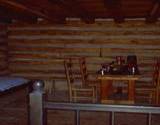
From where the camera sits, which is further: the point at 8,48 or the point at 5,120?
the point at 8,48

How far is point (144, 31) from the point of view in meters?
9.42

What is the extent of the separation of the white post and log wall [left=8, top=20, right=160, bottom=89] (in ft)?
24.2

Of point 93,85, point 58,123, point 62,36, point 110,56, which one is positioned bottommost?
point 58,123

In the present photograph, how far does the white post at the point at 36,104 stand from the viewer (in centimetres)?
233

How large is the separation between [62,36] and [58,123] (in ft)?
13.5

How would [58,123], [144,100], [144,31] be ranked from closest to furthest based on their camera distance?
[58,123] → [144,100] → [144,31]

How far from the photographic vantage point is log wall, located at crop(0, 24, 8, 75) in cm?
980

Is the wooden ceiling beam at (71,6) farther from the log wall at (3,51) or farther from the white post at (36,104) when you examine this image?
the white post at (36,104)

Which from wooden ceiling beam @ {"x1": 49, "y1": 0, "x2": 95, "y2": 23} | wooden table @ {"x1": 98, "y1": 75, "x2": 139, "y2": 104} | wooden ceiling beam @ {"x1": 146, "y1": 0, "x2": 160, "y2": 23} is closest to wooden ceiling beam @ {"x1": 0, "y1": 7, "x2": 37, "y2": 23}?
wooden ceiling beam @ {"x1": 49, "y1": 0, "x2": 95, "y2": 23}

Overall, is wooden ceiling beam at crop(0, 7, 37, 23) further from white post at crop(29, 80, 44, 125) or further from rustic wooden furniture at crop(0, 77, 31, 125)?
white post at crop(29, 80, 44, 125)

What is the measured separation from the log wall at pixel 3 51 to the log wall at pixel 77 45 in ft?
0.54

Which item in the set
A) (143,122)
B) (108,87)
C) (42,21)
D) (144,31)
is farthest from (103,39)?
(143,122)

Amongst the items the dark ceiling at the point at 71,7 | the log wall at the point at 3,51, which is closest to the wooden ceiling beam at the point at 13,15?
the dark ceiling at the point at 71,7

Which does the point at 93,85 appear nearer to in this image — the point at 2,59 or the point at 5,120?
the point at 5,120
